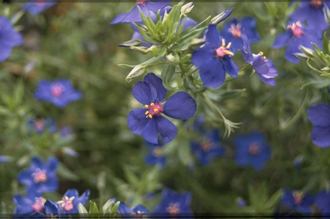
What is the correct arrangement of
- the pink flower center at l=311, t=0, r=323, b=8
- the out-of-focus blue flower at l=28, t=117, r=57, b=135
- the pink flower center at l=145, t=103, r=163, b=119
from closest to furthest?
the pink flower center at l=145, t=103, r=163, b=119 → the pink flower center at l=311, t=0, r=323, b=8 → the out-of-focus blue flower at l=28, t=117, r=57, b=135

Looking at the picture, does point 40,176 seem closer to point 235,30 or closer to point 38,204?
point 38,204

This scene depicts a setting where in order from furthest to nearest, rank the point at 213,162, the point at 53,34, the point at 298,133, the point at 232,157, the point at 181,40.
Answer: the point at 53,34, the point at 232,157, the point at 213,162, the point at 298,133, the point at 181,40

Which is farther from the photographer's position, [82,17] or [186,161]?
[82,17]

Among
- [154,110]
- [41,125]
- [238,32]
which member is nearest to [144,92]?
[154,110]

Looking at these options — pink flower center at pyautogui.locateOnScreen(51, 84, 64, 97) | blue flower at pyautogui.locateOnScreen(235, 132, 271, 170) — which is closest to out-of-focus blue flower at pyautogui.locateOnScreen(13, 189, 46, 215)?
pink flower center at pyautogui.locateOnScreen(51, 84, 64, 97)

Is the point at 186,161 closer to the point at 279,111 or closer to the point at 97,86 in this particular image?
the point at 279,111

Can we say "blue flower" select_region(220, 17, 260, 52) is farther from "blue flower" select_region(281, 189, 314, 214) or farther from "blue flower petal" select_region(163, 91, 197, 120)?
"blue flower" select_region(281, 189, 314, 214)

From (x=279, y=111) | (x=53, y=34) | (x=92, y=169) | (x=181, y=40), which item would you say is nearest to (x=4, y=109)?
(x=92, y=169)
